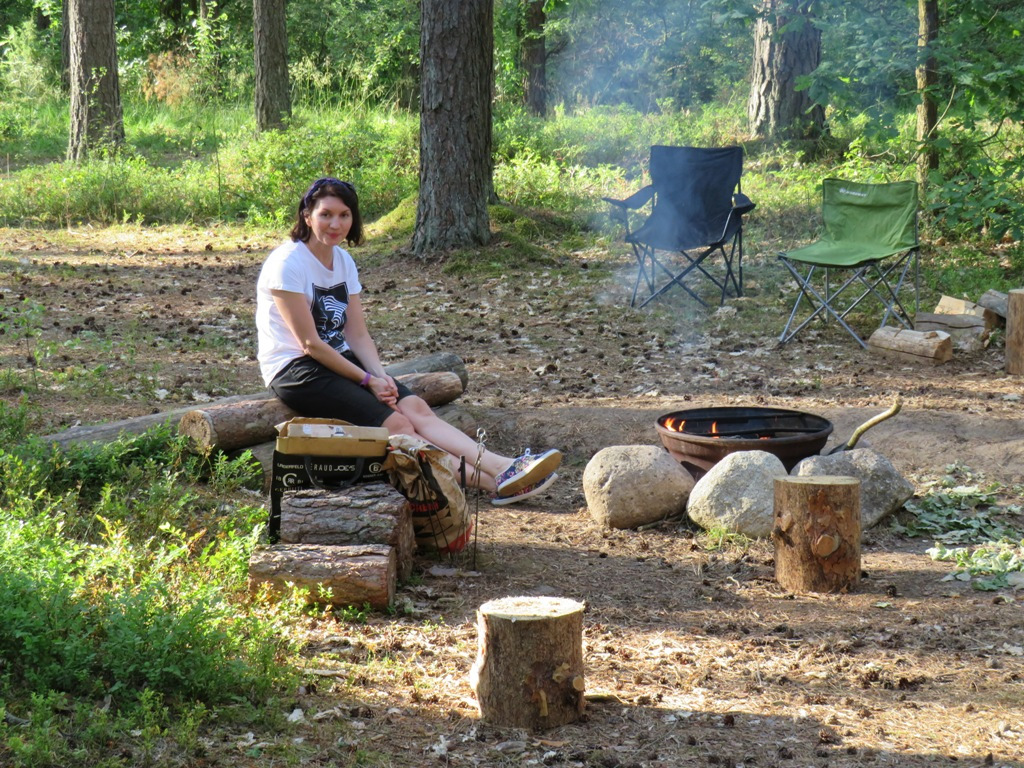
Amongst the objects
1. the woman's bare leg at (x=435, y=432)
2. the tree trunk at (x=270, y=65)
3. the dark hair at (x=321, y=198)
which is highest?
the tree trunk at (x=270, y=65)

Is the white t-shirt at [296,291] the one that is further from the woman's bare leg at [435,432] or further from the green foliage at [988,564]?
the green foliage at [988,564]

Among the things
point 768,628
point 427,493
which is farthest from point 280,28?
point 768,628

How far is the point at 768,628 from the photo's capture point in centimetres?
354

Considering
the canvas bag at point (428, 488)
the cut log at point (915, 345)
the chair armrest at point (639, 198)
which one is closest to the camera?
the canvas bag at point (428, 488)

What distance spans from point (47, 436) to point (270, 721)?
8.18 feet

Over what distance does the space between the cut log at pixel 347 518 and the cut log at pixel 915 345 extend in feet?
14.4

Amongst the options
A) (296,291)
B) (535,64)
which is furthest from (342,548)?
(535,64)

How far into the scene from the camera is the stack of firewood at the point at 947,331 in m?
6.88

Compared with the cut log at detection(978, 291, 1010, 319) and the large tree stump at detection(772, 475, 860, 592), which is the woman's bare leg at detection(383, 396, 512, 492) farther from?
the cut log at detection(978, 291, 1010, 319)

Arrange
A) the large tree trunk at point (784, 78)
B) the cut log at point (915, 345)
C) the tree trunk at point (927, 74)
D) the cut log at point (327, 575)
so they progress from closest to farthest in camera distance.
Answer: the cut log at point (327, 575)
the cut log at point (915, 345)
the tree trunk at point (927, 74)
the large tree trunk at point (784, 78)

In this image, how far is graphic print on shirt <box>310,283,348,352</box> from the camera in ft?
15.3

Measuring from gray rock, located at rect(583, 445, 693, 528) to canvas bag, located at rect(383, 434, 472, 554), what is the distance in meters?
0.78

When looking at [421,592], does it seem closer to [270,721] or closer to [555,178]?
[270,721]

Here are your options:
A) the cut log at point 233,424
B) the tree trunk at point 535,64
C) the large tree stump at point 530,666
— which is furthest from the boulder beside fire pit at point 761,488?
the tree trunk at point 535,64
